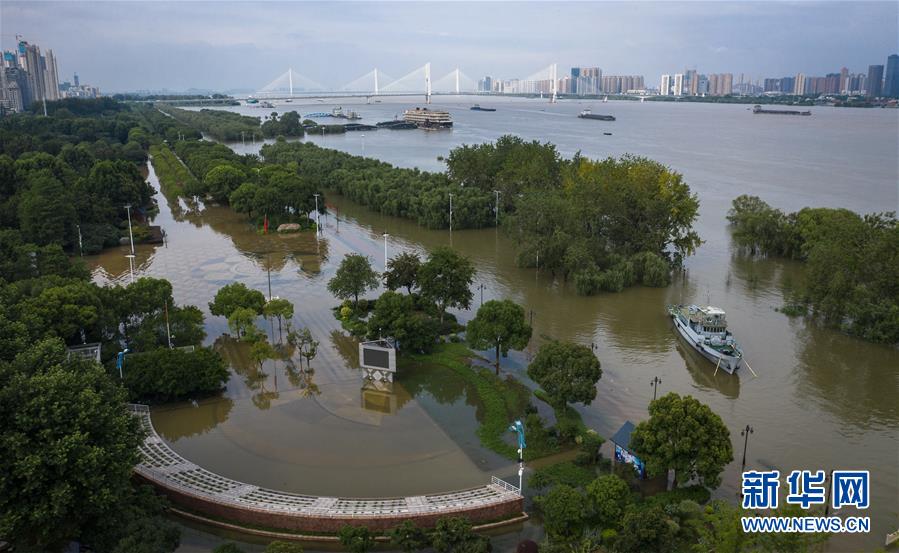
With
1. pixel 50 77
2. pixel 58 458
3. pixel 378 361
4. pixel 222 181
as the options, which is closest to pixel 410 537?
pixel 58 458

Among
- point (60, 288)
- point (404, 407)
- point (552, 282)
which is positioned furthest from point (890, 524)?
point (60, 288)

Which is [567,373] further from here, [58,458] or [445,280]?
[58,458]

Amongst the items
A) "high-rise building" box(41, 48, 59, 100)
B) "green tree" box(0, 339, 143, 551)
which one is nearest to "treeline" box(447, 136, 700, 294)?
"green tree" box(0, 339, 143, 551)

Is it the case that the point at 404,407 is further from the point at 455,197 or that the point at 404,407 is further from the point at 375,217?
the point at 375,217

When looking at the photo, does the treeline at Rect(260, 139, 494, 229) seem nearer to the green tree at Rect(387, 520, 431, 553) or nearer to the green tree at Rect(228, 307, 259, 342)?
the green tree at Rect(228, 307, 259, 342)

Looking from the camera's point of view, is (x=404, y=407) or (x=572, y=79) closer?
(x=404, y=407)
